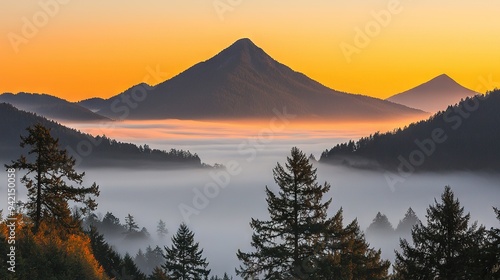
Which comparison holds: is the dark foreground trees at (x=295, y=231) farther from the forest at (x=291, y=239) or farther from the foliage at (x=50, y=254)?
the foliage at (x=50, y=254)

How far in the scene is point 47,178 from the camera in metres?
34.4

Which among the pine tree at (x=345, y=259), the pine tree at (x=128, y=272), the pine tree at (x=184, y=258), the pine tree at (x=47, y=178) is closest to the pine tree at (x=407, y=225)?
the pine tree at (x=128, y=272)

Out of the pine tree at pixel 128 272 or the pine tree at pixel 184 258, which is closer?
the pine tree at pixel 184 258

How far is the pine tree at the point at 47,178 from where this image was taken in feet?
111

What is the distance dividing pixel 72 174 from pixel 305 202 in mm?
12444

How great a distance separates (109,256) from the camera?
2339 inches

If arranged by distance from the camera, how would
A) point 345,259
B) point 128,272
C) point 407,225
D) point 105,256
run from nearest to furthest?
point 345,259 → point 128,272 → point 105,256 → point 407,225

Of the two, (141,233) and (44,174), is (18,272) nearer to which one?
(44,174)

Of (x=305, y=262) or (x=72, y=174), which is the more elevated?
(x=72, y=174)

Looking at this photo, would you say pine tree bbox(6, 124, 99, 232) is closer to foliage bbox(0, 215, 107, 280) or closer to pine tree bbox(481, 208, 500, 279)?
foliage bbox(0, 215, 107, 280)

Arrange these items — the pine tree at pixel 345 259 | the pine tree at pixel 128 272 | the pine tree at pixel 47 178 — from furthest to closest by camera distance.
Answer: the pine tree at pixel 128 272 < the pine tree at pixel 47 178 < the pine tree at pixel 345 259

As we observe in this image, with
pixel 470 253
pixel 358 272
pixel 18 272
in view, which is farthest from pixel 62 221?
pixel 470 253

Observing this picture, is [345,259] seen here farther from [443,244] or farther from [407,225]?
[407,225]

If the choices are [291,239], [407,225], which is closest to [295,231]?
[291,239]
